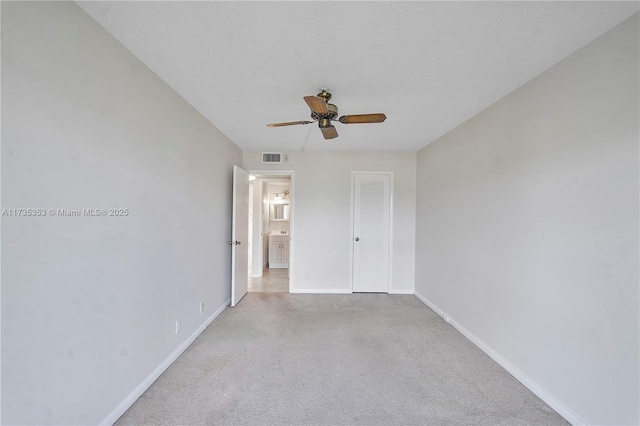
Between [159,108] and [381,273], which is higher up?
[159,108]

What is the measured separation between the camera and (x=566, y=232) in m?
1.74

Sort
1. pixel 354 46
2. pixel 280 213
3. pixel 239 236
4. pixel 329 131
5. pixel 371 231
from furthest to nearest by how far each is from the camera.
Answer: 1. pixel 280 213
2. pixel 371 231
3. pixel 239 236
4. pixel 329 131
5. pixel 354 46

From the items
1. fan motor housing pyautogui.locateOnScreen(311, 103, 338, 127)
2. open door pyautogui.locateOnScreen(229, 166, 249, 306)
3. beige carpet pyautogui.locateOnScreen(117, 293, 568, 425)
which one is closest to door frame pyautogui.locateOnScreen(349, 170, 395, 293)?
beige carpet pyautogui.locateOnScreen(117, 293, 568, 425)

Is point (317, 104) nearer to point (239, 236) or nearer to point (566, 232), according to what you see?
point (566, 232)

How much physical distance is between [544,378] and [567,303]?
63 cm

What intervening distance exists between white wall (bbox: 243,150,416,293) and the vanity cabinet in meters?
2.15

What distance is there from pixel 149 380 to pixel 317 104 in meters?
2.50

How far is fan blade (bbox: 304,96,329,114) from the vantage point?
185cm

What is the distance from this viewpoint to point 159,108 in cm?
208

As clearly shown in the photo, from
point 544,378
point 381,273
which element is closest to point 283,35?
point 544,378

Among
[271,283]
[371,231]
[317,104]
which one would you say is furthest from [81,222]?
[271,283]

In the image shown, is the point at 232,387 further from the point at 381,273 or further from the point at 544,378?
the point at 381,273

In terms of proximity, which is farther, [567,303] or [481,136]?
[481,136]

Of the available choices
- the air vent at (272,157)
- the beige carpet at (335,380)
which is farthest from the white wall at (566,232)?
the air vent at (272,157)
